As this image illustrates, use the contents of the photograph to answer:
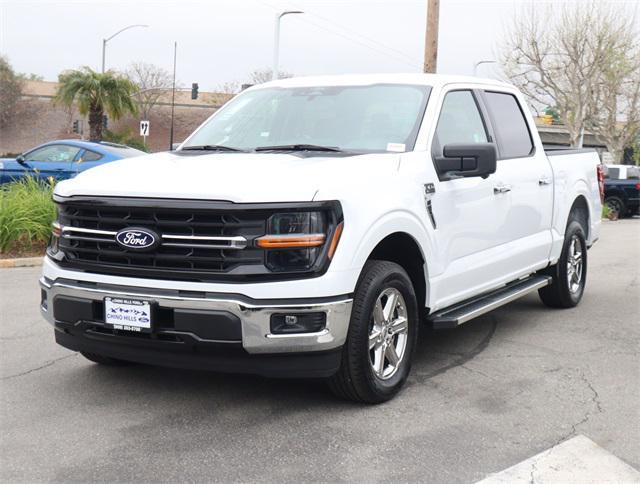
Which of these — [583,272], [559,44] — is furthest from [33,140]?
[583,272]

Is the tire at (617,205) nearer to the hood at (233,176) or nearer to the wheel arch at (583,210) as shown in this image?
the wheel arch at (583,210)

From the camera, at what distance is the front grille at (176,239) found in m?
4.10

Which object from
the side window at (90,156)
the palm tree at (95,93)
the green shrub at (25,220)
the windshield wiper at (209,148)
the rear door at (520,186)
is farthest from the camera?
the palm tree at (95,93)

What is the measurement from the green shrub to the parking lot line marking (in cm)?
807

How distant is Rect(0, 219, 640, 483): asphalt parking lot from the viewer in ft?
12.5

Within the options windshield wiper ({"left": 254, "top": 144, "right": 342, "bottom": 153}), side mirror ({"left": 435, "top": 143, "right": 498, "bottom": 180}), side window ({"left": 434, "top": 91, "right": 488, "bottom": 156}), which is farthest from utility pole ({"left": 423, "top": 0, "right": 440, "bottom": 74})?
windshield wiper ({"left": 254, "top": 144, "right": 342, "bottom": 153})

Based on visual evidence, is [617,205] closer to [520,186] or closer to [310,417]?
[520,186]

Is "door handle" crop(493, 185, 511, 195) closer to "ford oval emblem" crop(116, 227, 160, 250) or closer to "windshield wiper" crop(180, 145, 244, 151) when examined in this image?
"windshield wiper" crop(180, 145, 244, 151)

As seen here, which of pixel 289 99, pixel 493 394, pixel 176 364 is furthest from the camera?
pixel 289 99

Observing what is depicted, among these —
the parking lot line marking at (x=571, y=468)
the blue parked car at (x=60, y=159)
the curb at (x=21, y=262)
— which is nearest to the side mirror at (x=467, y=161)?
the parking lot line marking at (x=571, y=468)

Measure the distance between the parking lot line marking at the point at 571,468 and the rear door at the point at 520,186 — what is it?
2.22 m

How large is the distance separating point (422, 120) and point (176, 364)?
7.48 ft

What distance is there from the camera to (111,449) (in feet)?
13.1

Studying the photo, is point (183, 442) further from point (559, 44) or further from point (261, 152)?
point (559, 44)
